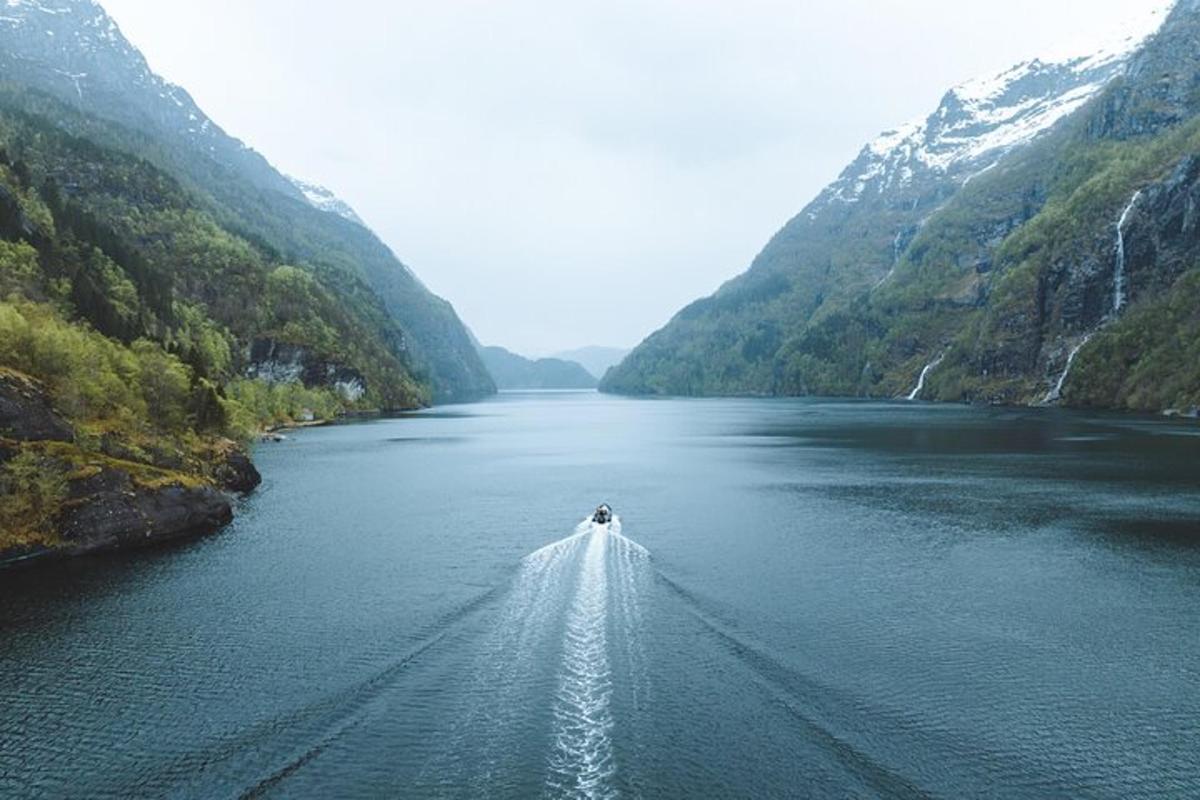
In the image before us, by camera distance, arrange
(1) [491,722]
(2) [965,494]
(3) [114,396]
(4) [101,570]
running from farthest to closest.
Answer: (2) [965,494] < (3) [114,396] < (4) [101,570] < (1) [491,722]

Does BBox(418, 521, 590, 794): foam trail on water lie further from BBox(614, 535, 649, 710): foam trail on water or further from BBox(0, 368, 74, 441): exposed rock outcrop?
BBox(0, 368, 74, 441): exposed rock outcrop

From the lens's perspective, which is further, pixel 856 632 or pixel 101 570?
pixel 101 570

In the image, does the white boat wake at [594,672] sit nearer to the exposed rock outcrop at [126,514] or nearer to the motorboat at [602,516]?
the motorboat at [602,516]

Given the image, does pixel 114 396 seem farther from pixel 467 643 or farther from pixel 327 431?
pixel 327 431

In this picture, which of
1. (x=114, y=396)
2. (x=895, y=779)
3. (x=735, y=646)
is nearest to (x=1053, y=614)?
(x=735, y=646)

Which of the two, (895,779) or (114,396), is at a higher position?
(114,396)

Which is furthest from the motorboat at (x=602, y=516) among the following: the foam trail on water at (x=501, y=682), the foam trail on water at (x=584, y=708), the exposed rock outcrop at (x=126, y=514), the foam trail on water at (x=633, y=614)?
the exposed rock outcrop at (x=126, y=514)
